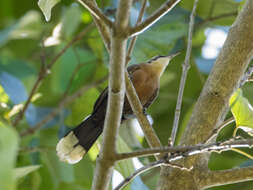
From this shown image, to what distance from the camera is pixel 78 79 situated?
11.9ft

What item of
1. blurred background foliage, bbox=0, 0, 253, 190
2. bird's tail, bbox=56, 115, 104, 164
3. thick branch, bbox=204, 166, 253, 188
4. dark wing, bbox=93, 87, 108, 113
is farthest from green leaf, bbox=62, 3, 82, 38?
thick branch, bbox=204, 166, 253, 188

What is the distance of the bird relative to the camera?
287 cm

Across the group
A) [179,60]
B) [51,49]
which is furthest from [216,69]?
[51,49]

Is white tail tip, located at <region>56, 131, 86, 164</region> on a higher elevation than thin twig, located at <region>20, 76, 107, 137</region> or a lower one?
lower

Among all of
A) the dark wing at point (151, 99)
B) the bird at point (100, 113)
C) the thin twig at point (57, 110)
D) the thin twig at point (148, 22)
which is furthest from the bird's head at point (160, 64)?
the thin twig at point (148, 22)

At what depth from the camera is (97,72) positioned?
373 cm

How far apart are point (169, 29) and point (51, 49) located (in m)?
1.48

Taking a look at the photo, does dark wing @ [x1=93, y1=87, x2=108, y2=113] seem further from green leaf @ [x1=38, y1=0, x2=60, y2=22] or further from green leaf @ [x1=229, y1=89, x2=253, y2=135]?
green leaf @ [x1=229, y1=89, x2=253, y2=135]

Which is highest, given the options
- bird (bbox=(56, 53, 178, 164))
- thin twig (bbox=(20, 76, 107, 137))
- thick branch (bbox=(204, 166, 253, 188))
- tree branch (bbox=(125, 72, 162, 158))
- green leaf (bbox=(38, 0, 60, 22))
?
green leaf (bbox=(38, 0, 60, 22))

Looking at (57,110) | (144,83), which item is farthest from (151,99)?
(57,110)

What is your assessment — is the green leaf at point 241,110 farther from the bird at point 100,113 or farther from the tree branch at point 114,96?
the bird at point 100,113

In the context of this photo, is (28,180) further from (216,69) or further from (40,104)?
(216,69)

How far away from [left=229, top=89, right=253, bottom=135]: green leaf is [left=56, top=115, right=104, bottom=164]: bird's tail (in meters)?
1.28

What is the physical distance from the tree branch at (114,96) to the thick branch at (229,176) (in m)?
0.55
